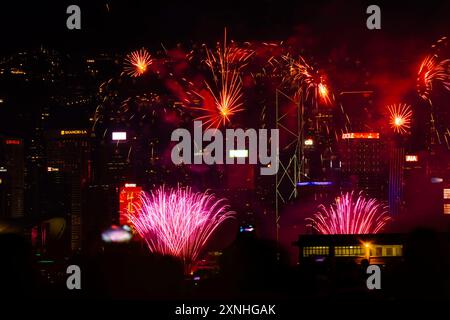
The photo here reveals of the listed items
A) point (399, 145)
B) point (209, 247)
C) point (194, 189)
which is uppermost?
point (399, 145)

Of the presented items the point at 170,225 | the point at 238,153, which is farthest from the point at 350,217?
the point at 238,153

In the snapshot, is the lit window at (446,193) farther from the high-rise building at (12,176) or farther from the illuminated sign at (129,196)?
the high-rise building at (12,176)

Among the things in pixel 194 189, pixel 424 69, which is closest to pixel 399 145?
pixel 194 189

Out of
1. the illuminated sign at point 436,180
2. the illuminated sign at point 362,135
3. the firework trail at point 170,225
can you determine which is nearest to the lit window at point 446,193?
the illuminated sign at point 436,180

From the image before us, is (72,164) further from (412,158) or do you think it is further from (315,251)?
(315,251)

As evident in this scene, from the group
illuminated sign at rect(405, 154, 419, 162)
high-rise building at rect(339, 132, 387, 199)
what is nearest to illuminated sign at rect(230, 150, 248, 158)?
high-rise building at rect(339, 132, 387, 199)

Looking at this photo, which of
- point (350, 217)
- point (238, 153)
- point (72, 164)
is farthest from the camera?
point (238, 153)
